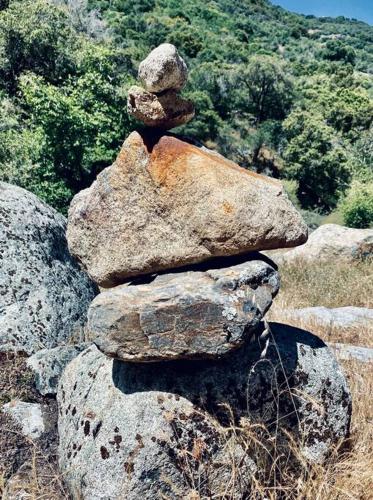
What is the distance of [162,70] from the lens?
3.54m

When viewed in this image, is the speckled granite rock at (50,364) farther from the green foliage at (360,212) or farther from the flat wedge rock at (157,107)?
the green foliage at (360,212)

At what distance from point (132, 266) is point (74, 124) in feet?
49.7

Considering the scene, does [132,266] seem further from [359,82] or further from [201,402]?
[359,82]

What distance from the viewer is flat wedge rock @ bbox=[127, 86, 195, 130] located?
3775 millimetres

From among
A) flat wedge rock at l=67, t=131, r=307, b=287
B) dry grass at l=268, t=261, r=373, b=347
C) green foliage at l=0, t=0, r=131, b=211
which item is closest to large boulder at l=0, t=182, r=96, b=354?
flat wedge rock at l=67, t=131, r=307, b=287

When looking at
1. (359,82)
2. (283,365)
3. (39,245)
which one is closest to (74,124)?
(39,245)

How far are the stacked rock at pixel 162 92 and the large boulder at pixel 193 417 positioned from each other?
5.45ft

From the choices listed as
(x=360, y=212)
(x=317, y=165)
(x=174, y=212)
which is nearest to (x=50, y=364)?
(x=174, y=212)

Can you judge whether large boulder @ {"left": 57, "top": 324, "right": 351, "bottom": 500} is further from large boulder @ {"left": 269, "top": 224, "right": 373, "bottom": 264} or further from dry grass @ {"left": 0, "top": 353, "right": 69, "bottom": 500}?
large boulder @ {"left": 269, "top": 224, "right": 373, "bottom": 264}

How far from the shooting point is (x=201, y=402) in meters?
3.56

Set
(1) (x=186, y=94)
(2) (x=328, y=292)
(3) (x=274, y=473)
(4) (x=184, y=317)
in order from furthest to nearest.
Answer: (1) (x=186, y=94)
(2) (x=328, y=292)
(3) (x=274, y=473)
(4) (x=184, y=317)

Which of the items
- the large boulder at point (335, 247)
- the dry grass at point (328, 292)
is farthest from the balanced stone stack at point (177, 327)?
the large boulder at point (335, 247)

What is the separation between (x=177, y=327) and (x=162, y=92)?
1.58 metres

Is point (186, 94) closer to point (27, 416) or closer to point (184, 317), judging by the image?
point (27, 416)
